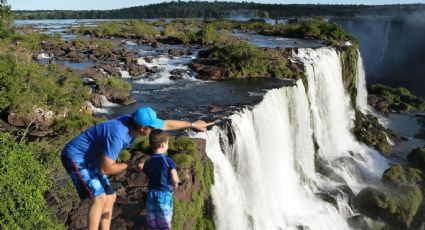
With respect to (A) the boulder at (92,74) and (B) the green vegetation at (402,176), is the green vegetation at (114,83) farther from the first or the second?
(B) the green vegetation at (402,176)

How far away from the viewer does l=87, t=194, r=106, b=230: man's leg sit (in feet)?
19.4

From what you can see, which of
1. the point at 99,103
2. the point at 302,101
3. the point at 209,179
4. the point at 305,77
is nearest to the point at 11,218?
the point at 209,179

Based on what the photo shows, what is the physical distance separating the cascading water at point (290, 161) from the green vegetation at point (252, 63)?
4.68 ft

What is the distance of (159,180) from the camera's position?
5836 millimetres

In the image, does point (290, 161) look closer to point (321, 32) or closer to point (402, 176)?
point (402, 176)

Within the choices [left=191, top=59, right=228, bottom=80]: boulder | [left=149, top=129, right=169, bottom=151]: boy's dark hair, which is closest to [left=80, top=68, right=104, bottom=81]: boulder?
[left=191, top=59, right=228, bottom=80]: boulder

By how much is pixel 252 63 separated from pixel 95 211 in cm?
1972

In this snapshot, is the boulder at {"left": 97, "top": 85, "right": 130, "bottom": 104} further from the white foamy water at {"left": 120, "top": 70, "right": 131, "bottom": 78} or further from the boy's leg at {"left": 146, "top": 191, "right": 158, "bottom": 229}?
the boy's leg at {"left": 146, "top": 191, "right": 158, "bottom": 229}

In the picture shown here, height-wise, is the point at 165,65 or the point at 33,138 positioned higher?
the point at 165,65

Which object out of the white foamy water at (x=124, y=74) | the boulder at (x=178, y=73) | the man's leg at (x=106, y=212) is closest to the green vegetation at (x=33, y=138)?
the man's leg at (x=106, y=212)

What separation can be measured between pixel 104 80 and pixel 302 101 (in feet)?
28.7

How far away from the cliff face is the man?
2426mm

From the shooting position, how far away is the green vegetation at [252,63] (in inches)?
947

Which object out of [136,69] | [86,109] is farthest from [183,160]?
[136,69]
